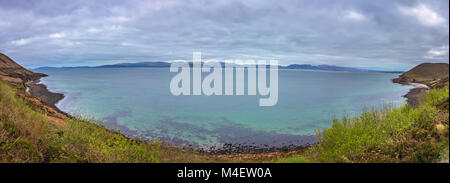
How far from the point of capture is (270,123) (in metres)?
27.2

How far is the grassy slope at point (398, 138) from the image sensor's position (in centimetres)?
676

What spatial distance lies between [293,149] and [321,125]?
977 centimetres

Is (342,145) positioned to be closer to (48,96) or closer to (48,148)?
(48,148)

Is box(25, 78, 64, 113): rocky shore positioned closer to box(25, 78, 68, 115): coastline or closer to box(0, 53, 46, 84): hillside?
box(25, 78, 68, 115): coastline

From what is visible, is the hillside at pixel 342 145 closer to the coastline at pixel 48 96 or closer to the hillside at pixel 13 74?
the coastline at pixel 48 96

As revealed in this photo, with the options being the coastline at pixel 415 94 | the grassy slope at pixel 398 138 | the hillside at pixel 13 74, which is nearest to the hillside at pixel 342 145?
the grassy slope at pixel 398 138

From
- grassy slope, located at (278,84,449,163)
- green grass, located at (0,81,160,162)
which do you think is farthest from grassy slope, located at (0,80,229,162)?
grassy slope, located at (278,84,449,163)

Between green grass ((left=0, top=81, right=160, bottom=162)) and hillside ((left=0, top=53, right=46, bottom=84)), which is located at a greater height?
hillside ((left=0, top=53, right=46, bottom=84))

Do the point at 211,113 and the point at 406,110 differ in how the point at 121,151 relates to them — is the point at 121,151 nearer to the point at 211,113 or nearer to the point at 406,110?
the point at 406,110

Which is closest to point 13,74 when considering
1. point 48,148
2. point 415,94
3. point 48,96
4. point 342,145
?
point 48,96

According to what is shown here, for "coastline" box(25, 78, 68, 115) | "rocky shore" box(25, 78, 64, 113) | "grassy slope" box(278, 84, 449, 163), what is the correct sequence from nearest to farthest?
"grassy slope" box(278, 84, 449, 163) → "coastline" box(25, 78, 68, 115) → "rocky shore" box(25, 78, 64, 113)

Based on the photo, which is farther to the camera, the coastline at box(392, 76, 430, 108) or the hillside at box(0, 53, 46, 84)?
the hillside at box(0, 53, 46, 84)

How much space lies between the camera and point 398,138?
26.6ft

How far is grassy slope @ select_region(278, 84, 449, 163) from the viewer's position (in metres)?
6.76
